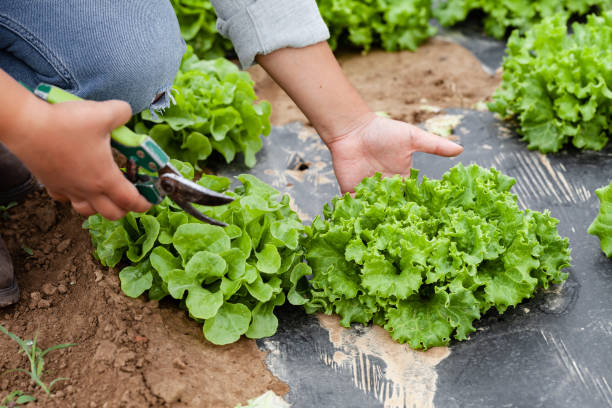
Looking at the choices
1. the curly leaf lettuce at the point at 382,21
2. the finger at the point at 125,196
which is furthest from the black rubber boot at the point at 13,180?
the curly leaf lettuce at the point at 382,21

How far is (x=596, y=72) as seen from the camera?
335cm

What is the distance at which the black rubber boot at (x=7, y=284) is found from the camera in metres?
2.39

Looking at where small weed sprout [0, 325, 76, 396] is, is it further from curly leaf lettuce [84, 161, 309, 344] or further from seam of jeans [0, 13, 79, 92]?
seam of jeans [0, 13, 79, 92]

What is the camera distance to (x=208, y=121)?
3.45 m

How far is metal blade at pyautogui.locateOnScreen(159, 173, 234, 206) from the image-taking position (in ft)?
6.48

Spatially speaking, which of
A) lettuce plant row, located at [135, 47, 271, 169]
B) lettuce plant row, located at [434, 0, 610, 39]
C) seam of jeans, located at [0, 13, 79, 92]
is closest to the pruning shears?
seam of jeans, located at [0, 13, 79, 92]

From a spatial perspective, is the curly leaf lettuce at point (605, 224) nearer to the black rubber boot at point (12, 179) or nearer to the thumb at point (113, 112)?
the thumb at point (113, 112)

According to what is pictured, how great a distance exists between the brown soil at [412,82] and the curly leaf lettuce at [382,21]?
0.33 feet

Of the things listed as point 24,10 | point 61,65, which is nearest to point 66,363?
point 61,65

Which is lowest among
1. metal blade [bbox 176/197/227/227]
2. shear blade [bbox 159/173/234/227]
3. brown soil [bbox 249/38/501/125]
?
brown soil [bbox 249/38/501/125]

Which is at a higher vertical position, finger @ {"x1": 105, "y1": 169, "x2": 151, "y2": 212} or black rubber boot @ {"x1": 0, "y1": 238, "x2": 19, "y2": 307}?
finger @ {"x1": 105, "y1": 169, "x2": 151, "y2": 212}

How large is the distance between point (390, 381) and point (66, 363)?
3.85 feet

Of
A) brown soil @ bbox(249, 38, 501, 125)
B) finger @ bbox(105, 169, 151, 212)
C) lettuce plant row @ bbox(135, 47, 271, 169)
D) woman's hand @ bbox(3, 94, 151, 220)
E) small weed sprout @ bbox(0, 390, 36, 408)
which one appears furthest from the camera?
brown soil @ bbox(249, 38, 501, 125)

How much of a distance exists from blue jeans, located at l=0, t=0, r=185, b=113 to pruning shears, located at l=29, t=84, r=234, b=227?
0.41m
